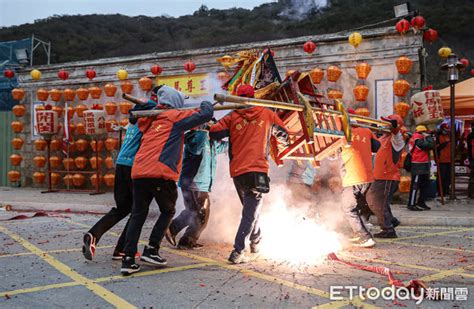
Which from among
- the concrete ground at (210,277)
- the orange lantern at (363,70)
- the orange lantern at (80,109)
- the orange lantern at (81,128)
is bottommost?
the concrete ground at (210,277)

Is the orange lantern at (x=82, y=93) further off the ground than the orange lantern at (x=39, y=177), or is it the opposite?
the orange lantern at (x=82, y=93)

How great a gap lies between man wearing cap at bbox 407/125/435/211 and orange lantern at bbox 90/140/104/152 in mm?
8824

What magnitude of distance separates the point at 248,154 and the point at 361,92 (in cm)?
656

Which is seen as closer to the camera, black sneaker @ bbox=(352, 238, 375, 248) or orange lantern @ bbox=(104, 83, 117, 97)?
black sneaker @ bbox=(352, 238, 375, 248)

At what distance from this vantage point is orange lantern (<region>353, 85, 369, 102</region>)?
421 inches

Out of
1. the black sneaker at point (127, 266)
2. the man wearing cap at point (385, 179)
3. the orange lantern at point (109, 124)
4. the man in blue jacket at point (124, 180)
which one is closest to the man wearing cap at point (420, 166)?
the man wearing cap at point (385, 179)

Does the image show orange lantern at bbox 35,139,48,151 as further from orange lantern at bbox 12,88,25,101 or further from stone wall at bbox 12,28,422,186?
orange lantern at bbox 12,88,25,101

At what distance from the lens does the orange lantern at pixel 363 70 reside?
418 inches

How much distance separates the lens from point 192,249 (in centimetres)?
575

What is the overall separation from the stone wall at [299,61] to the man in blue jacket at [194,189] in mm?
6511

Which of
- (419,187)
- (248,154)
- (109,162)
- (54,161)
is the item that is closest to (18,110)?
(54,161)

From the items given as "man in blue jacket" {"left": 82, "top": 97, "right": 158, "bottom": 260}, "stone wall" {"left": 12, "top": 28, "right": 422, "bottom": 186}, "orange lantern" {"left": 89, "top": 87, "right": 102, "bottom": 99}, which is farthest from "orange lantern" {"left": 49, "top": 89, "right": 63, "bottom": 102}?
"man in blue jacket" {"left": 82, "top": 97, "right": 158, "bottom": 260}

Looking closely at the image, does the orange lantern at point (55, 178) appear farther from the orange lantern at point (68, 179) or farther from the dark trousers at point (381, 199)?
the dark trousers at point (381, 199)

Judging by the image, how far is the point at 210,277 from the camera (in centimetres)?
429
